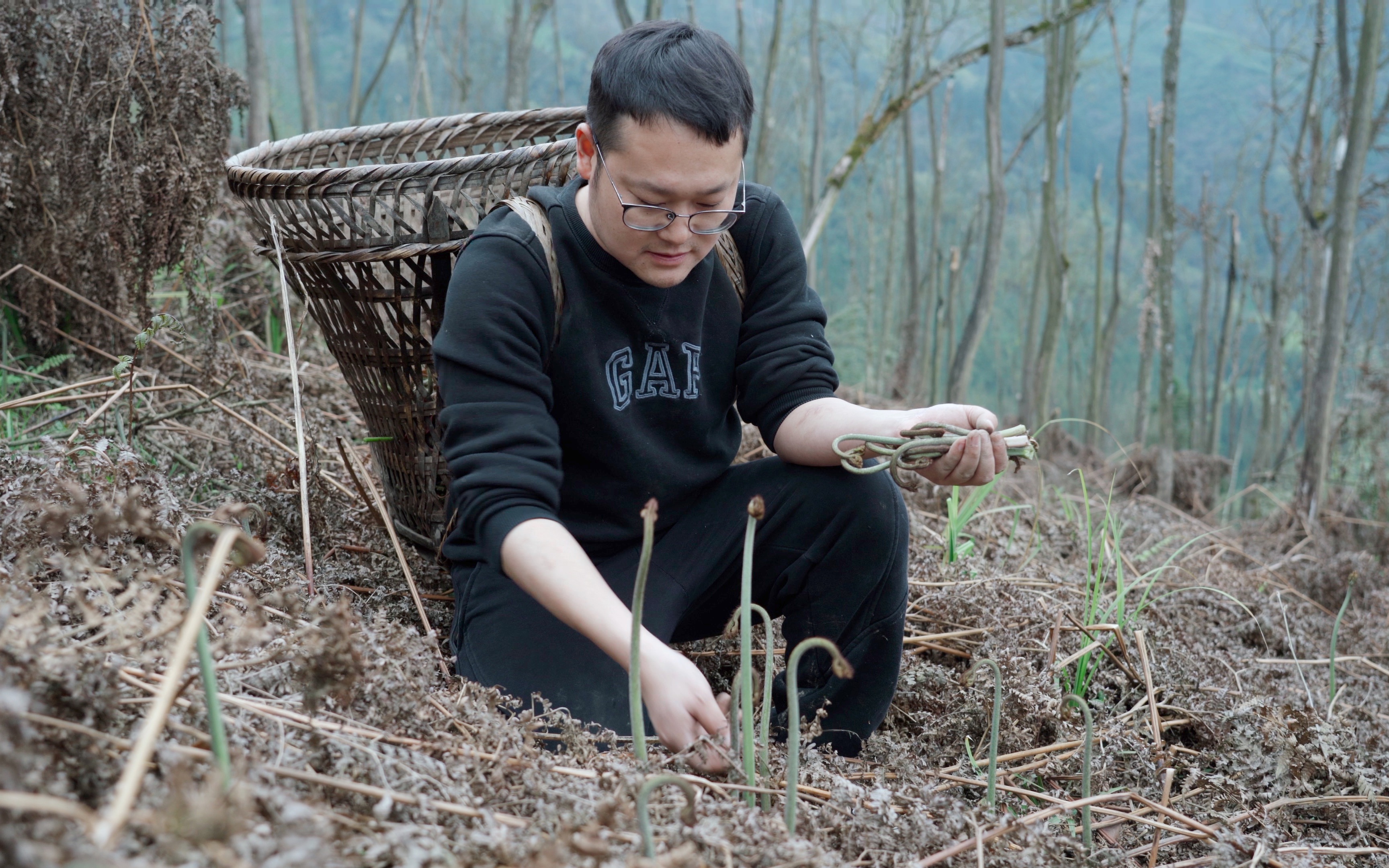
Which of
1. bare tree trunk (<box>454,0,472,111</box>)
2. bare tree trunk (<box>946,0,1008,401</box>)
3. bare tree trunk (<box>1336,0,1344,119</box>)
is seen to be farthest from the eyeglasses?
bare tree trunk (<box>454,0,472,111</box>)

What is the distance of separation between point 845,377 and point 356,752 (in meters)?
19.3

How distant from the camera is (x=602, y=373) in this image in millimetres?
1708

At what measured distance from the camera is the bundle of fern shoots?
1.53 meters

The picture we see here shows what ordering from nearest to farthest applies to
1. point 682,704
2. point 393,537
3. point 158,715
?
point 158,715 < point 682,704 < point 393,537

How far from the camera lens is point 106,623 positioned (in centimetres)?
98

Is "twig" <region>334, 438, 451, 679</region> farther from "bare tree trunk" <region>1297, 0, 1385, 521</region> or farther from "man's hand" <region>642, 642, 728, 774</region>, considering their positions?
"bare tree trunk" <region>1297, 0, 1385, 521</region>

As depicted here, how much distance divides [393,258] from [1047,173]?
25.0 feet

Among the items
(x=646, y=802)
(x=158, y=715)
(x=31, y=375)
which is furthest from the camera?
(x=31, y=375)

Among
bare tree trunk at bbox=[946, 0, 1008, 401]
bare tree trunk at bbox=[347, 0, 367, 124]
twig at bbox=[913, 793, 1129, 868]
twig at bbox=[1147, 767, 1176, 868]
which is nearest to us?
twig at bbox=[913, 793, 1129, 868]

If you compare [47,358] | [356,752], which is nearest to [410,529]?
[356,752]

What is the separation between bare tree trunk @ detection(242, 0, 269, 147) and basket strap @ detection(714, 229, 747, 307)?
2.62 metres

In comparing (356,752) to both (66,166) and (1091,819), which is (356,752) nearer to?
(1091,819)

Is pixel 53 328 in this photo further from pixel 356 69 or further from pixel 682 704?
pixel 356 69

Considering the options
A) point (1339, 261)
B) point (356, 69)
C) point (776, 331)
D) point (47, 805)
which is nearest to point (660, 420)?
point (776, 331)
